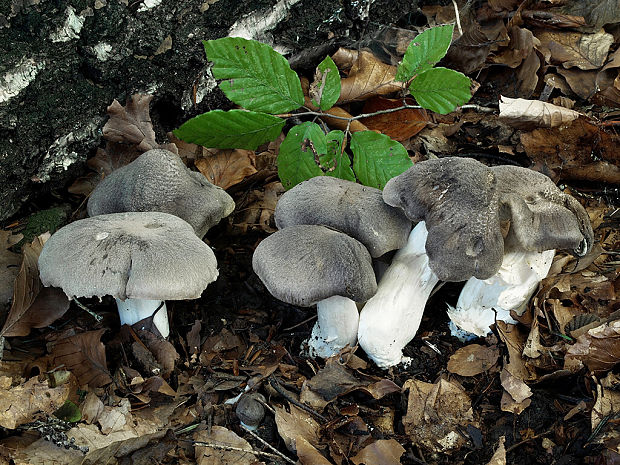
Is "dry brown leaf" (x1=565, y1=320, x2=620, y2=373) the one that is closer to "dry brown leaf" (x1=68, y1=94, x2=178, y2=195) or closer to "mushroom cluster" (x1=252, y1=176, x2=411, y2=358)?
"mushroom cluster" (x1=252, y1=176, x2=411, y2=358)

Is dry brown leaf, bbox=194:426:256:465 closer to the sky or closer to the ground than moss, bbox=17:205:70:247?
closer to the ground

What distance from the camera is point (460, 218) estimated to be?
8.93 ft

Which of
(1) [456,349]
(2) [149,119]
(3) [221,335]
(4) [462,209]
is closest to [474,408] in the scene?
(1) [456,349]

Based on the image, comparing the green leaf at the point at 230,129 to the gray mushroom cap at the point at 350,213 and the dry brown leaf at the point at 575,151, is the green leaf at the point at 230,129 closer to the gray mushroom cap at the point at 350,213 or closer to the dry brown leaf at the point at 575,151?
the gray mushroom cap at the point at 350,213

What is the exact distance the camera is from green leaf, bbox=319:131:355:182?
11.4ft

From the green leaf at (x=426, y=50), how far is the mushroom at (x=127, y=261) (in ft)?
5.64

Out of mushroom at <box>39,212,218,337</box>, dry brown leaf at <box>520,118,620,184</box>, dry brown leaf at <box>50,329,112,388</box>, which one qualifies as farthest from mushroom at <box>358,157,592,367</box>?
dry brown leaf at <box>50,329,112,388</box>

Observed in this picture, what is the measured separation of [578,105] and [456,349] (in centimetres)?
256

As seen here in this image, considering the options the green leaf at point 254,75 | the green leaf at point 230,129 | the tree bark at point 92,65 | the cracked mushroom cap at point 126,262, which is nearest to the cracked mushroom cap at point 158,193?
the green leaf at point 230,129

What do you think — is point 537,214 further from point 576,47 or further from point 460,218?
point 576,47

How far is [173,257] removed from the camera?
2.72 metres

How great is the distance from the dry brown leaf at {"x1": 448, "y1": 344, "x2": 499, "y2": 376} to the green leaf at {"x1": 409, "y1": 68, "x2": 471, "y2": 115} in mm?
1423

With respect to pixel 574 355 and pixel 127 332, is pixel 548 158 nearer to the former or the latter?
pixel 574 355

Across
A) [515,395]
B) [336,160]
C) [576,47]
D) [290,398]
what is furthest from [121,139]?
[576,47]
